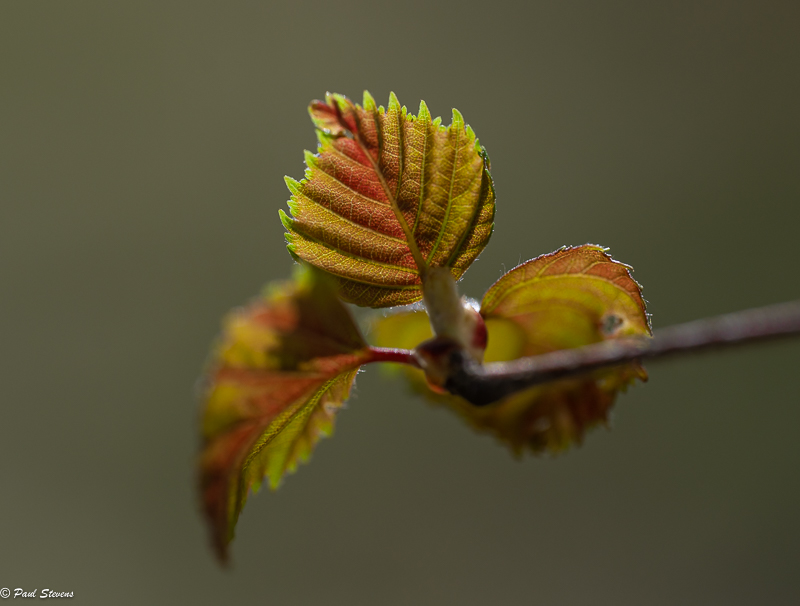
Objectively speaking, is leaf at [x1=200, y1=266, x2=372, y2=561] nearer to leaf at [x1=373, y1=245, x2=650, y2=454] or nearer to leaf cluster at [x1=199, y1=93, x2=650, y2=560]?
leaf cluster at [x1=199, y1=93, x2=650, y2=560]

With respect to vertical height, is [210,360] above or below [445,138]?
below

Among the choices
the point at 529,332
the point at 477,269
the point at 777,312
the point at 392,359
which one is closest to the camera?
the point at 777,312

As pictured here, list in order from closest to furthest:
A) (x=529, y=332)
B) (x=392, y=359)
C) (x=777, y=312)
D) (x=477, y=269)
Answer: (x=777, y=312)
(x=392, y=359)
(x=529, y=332)
(x=477, y=269)

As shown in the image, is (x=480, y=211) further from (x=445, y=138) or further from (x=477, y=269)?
(x=477, y=269)

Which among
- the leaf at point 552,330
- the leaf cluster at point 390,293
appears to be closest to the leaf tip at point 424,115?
the leaf cluster at point 390,293

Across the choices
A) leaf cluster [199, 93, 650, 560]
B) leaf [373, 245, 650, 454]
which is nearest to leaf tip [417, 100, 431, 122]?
leaf cluster [199, 93, 650, 560]

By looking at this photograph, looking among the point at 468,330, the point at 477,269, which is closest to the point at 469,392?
the point at 468,330
